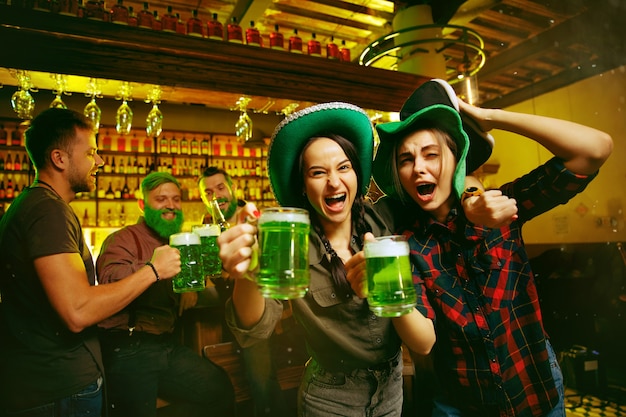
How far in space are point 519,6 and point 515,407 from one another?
16.0ft

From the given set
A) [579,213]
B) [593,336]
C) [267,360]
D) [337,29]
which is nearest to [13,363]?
[267,360]

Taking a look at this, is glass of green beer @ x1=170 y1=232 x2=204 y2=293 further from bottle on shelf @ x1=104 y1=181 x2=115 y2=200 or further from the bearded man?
bottle on shelf @ x1=104 y1=181 x2=115 y2=200

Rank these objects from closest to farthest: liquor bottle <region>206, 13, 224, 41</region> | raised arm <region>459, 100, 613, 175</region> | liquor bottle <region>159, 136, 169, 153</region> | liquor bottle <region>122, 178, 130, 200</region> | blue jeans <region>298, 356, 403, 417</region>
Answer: raised arm <region>459, 100, 613, 175</region> < blue jeans <region>298, 356, 403, 417</region> < liquor bottle <region>206, 13, 224, 41</region> < liquor bottle <region>122, 178, 130, 200</region> < liquor bottle <region>159, 136, 169, 153</region>

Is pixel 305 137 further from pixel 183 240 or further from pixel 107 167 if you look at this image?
pixel 107 167

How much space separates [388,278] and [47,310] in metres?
1.63

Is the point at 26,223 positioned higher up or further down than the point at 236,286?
higher up

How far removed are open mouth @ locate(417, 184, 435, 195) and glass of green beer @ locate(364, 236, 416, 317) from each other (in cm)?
39

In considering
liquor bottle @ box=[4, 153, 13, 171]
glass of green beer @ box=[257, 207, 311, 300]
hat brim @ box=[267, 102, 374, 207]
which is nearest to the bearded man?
hat brim @ box=[267, 102, 374, 207]

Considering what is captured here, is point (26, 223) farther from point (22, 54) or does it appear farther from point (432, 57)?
point (432, 57)

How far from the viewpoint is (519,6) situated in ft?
15.6

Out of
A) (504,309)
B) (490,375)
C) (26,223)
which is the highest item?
(26,223)

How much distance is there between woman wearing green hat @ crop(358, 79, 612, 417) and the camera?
1.42 meters

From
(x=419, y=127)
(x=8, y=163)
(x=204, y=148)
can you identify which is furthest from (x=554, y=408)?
(x=8, y=163)

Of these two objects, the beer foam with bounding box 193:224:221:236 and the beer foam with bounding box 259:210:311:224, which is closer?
the beer foam with bounding box 259:210:311:224
